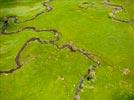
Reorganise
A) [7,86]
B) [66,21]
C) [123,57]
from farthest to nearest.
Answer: [66,21]
[123,57]
[7,86]

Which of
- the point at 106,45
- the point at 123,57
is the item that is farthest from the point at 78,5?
the point at 123,57

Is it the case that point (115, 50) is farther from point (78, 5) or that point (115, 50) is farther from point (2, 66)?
point (78, 5)

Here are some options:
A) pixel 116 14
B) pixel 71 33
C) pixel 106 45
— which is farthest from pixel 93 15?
pixel 106 45

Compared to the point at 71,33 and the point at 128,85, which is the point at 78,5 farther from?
the point at 128,85

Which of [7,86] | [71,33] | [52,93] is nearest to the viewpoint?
[52,93]

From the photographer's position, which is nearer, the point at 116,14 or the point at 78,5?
the point at 116,14

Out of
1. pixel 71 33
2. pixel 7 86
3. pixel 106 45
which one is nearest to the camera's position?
pixel 7 86
